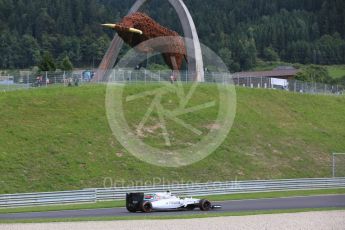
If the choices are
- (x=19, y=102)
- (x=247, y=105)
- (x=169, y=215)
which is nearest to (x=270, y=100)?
(x=247, y=105)

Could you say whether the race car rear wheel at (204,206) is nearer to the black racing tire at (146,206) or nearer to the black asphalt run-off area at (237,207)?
the black asphalt run-off area at (237,207)

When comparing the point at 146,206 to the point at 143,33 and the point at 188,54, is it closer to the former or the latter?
the point at 143,33

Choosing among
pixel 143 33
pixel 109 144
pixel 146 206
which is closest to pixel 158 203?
pixel 146 206

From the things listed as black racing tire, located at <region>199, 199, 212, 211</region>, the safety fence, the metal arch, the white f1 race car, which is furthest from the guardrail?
the metal arch

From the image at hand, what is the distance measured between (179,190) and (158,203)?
1128 centimetres

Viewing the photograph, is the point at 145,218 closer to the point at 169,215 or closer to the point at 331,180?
the point at 169,215

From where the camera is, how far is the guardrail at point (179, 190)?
44125mm

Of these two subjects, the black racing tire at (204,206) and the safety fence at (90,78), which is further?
the safety fence at (90,78)

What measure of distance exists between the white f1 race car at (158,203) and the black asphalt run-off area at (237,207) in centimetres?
42

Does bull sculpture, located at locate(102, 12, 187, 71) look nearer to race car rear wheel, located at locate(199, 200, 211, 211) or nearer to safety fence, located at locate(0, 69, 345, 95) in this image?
safety fence, located at locate(0, 69, 345, 95)

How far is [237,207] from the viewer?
130 feet

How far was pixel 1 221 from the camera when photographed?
3366 cm

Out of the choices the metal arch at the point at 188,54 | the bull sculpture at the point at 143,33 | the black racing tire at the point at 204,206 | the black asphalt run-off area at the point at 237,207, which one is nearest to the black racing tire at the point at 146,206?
the black asphalt run-off area at the point at 237,207

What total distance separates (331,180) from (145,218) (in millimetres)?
26686
